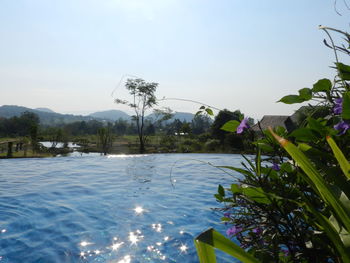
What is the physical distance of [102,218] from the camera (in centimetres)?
508

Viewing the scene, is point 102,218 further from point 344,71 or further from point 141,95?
point 141,95

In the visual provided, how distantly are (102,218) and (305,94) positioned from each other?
15.8 feet

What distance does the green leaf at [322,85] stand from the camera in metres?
1.02

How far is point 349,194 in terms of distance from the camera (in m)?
0.68

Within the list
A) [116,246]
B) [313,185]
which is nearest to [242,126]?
[313,185]

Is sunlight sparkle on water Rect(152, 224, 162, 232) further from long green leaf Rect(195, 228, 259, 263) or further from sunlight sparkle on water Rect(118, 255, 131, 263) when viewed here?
long green leaf Rect(195, 228, 259, 263)

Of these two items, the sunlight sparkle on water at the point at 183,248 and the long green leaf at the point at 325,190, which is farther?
the sunlight sparkle on water at the point at 183,248

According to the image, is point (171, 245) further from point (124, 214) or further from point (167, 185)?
point (167, 185)

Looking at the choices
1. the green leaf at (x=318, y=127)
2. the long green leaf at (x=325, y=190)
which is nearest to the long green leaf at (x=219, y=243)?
the long green leaf at (x=325, y=190)

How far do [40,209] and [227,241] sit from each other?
19.6ft

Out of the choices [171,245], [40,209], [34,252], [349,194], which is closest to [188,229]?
[171,245]

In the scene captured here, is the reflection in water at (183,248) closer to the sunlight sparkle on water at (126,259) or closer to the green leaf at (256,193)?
the sunlight sparkle on water at (126,259)

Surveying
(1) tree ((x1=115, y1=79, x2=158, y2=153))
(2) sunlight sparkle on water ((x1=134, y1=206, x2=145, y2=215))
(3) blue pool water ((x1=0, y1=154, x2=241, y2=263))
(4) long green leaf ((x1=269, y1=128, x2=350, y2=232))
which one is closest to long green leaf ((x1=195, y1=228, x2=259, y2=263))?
(4) long green leaf ((x1=269, y1=128, x2=350, y2=232))

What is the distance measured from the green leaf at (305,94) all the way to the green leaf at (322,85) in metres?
0.02
